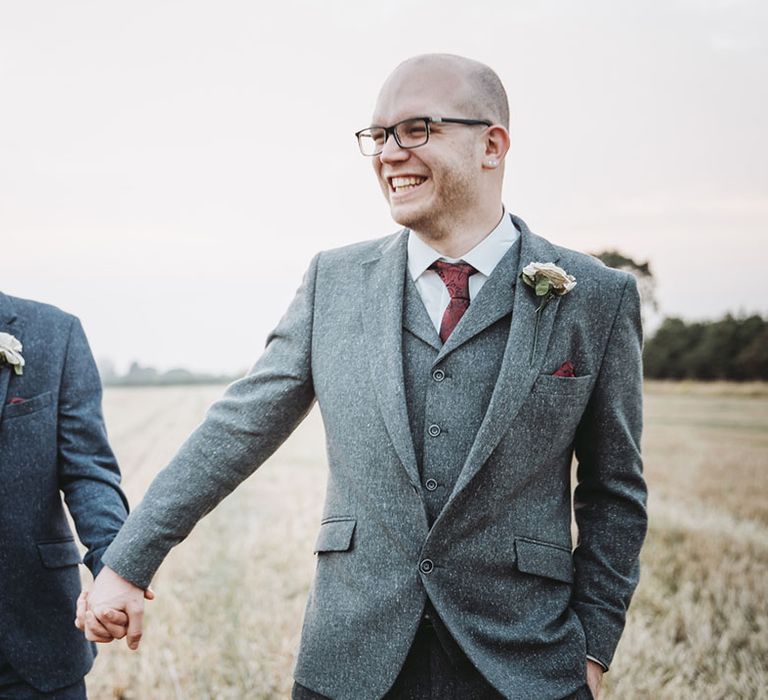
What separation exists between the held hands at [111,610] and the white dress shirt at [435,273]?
1195mm

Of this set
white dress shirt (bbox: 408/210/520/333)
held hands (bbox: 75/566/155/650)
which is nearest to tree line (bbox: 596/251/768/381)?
white dress shirt (bbox: 408/210/520/333)

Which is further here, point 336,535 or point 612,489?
point 612,489

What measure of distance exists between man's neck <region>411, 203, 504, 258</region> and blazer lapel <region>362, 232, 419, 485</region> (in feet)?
0.35

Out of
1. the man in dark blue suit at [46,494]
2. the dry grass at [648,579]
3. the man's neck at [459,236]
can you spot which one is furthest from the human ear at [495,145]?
the dry grass at [648,579]

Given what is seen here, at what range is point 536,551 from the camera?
7.98 feet

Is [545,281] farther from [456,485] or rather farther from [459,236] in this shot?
[456,485]

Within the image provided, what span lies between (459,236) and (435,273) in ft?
0.43

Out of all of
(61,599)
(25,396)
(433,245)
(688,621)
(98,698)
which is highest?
(433,245)

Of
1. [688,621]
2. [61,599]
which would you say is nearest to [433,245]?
[61,599]

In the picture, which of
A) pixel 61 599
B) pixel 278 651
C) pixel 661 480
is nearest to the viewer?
pixel 61 599

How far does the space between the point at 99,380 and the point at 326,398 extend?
2.87 feet

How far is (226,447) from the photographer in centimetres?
261

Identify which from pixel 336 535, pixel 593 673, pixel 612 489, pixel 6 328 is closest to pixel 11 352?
pixel 6 328

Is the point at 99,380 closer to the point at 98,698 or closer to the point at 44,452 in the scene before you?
the point at 44,452
